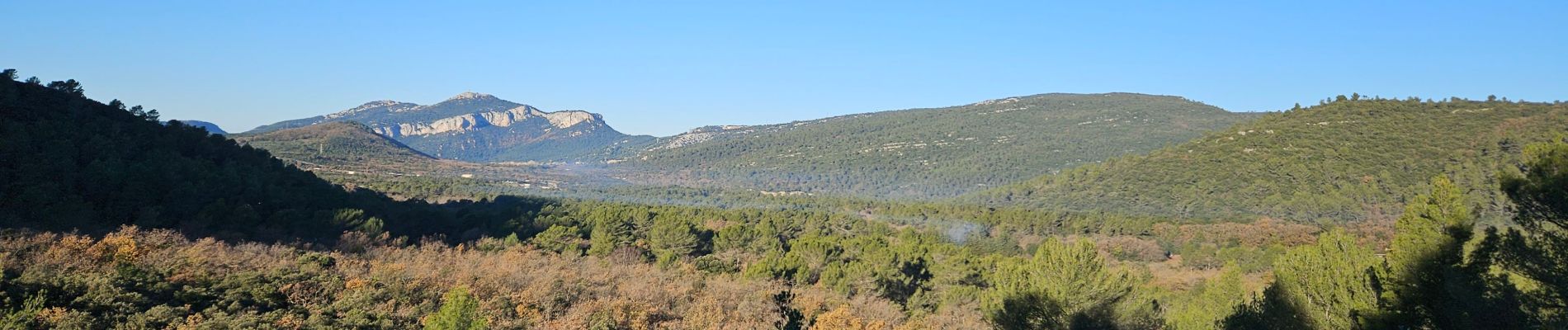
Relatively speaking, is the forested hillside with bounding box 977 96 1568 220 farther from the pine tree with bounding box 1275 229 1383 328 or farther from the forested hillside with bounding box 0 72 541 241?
the forested hillside with bounding box 0 72 541 241

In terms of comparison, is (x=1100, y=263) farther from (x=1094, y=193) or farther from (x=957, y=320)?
(x=1094, y=193)

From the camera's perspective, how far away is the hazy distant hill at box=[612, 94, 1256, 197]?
315 ft

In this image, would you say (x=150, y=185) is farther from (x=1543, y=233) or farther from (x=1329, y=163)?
(x=1329, y=163)

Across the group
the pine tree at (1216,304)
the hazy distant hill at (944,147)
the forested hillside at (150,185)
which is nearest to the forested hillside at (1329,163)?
the hazy distant hill at (944,147)

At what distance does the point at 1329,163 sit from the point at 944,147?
198ft

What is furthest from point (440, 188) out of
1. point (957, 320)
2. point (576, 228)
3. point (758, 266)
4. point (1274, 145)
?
point (1274, 145)

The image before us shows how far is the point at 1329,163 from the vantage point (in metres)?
56.1

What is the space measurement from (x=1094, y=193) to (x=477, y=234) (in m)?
49.9

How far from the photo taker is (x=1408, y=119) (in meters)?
59.0

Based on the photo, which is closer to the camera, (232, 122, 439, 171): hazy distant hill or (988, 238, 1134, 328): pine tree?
(988, 238, 1134, 328): pine tree

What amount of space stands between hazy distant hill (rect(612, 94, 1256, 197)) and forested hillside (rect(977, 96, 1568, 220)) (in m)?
18.2

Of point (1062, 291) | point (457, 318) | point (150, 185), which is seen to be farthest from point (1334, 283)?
point (150, 185)

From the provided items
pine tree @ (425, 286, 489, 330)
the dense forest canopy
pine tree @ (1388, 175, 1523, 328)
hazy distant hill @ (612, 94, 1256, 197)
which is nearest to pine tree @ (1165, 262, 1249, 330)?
the dense forest canopy

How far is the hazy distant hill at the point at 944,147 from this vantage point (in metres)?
96.1
